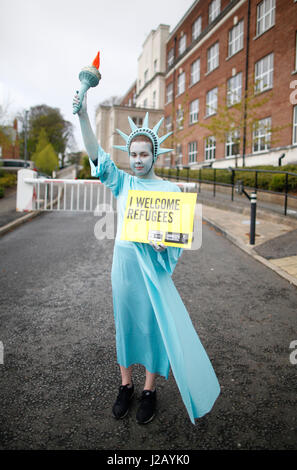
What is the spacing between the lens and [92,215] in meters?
12.5

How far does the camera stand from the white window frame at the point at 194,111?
2900cm

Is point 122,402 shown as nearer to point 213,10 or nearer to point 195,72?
point 213,10

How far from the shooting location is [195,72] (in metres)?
29.9

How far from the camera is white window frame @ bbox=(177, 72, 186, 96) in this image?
32.3m

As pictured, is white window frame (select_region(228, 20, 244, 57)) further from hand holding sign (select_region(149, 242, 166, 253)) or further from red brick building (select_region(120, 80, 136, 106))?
red brick building (select_region(120, 80, 136, 106))

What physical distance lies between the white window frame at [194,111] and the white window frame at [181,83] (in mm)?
3660

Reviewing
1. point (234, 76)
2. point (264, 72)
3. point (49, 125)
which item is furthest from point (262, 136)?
point (49, 125)

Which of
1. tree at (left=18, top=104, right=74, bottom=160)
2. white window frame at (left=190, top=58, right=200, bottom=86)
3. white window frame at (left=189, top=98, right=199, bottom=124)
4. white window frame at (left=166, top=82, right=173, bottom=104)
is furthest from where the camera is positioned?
tree at (left=18, top=104, right=74, bottom=160)

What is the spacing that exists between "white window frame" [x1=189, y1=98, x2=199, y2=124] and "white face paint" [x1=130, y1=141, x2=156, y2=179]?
94.7ft

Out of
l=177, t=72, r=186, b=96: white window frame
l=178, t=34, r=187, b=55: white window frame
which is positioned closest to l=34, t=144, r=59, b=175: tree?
l=177, t=72, r=186, b=96: white window frame

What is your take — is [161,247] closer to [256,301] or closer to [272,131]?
[256,301]

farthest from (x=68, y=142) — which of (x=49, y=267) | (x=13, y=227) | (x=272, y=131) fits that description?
(x=49, y=267)

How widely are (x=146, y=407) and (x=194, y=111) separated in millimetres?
30352
